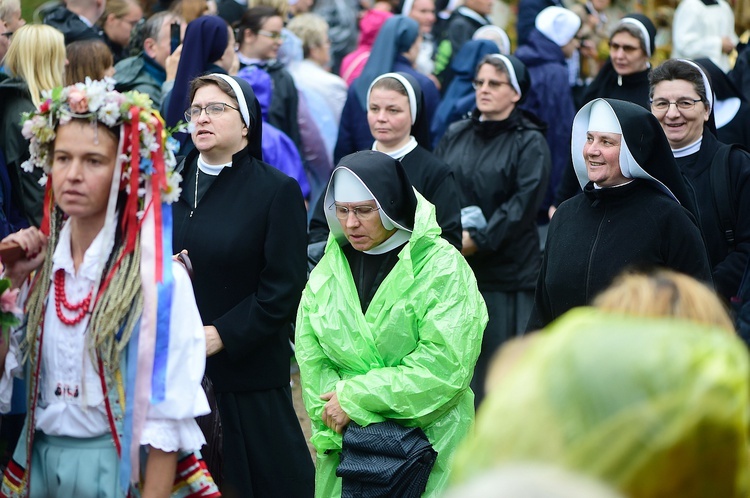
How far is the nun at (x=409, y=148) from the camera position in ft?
20.8

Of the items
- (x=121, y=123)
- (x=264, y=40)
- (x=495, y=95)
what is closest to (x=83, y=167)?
(x=121, y=123)

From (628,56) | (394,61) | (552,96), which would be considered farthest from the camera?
(552,96)

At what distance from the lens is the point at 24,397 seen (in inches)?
138

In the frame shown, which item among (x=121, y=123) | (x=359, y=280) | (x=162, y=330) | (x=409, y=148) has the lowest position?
(x=359, y=280)

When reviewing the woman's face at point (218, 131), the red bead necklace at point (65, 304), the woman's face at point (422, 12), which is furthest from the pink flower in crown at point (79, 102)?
the woman's face at point (422, 12)

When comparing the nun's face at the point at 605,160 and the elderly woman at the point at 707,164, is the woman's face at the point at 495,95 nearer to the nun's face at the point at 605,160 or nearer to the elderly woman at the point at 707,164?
the elderly woman at the point at 707,164

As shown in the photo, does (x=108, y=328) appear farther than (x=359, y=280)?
No

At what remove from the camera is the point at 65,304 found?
3346 millimetres

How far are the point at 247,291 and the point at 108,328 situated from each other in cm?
182

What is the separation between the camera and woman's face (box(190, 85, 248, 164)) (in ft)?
17.0

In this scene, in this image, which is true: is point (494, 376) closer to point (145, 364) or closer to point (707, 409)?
point (707, 409)

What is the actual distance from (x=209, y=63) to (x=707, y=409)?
551cm

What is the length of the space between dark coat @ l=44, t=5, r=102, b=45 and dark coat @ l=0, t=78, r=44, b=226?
1.79m

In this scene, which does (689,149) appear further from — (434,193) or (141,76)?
(141,76)
